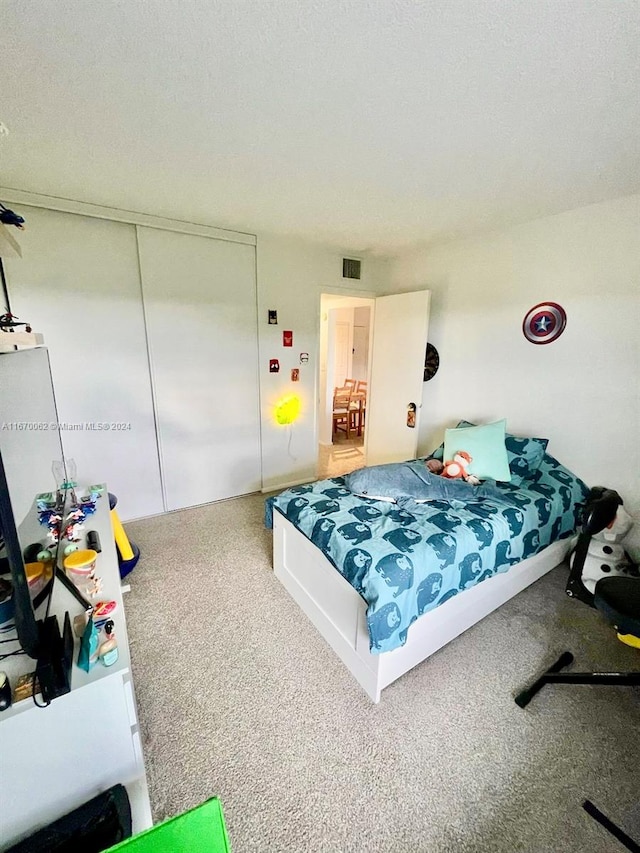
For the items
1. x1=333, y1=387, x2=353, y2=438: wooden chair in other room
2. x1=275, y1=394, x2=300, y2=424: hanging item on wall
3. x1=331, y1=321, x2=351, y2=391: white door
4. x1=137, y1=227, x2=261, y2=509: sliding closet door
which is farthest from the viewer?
x1=331, y1=321, x2=351, y2=391: white door

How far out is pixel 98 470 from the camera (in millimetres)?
2695

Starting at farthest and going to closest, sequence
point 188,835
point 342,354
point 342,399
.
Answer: point 342,354
point 342,399
point 188,835

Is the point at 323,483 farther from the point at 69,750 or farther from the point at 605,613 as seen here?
the point at 69,750

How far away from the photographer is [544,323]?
253 cm

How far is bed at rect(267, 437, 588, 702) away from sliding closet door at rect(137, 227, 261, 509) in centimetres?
122

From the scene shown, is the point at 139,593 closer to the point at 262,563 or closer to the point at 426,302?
the point at 262,563

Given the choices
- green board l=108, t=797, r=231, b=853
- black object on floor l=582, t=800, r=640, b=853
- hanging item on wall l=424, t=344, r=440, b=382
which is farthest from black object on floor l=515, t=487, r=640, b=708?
hanging item on wall l=424, t=344, r=440, b=382

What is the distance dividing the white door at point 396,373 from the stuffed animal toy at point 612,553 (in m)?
1.66

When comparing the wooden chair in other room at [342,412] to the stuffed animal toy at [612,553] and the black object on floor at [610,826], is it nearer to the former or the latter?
the stuffed animal toy at [612,553]

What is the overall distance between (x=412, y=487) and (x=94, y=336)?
2596 millimetres

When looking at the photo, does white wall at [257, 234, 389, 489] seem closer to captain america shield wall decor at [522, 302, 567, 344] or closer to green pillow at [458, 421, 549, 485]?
captain america shield wall decor at [522, 302, 567, 344]

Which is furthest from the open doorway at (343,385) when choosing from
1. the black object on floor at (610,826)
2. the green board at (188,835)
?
the green board at (188,835)

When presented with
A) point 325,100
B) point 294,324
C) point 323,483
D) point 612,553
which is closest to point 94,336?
point 294,324

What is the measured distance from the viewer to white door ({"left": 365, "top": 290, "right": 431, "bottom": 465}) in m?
3.26
